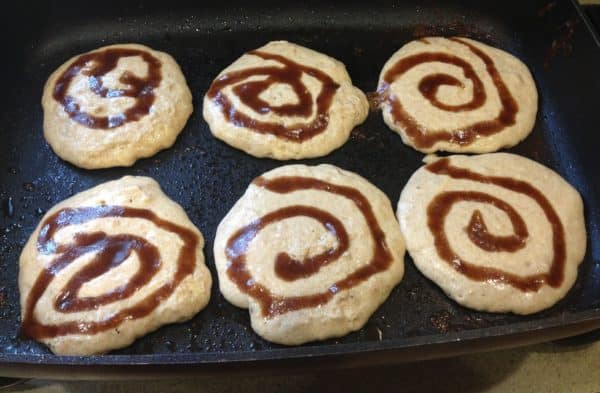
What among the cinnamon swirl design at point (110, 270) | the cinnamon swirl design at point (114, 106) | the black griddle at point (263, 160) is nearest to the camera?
the black griddle at point (263, 160)

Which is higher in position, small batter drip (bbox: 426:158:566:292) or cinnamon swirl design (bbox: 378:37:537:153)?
cinnamon swirl design (bbox: 378:37:537:153)

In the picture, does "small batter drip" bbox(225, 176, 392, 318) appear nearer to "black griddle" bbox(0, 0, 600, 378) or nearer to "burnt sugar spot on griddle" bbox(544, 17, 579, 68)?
"black griddle" bbox(0, 0, 600, 378)

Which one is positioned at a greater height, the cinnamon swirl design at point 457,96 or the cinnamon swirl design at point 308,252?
the cinnamon swirl design at point 457,96

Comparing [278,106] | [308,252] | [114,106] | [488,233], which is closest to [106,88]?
[114,106]

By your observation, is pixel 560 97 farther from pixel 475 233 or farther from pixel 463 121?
pixel 475 233

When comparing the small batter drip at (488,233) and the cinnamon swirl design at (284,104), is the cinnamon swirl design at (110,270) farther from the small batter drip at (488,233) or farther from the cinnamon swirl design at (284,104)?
the small batter drip at (488,233)

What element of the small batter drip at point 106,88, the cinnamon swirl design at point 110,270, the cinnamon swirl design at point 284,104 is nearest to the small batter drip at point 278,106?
the cinnamon swirl design at point 284,104

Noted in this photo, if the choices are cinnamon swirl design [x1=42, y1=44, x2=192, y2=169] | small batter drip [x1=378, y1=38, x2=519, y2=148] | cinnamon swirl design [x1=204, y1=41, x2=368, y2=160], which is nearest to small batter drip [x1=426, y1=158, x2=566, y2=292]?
small batter drip [x1=378, y1=38, x2=519, y2=148]
